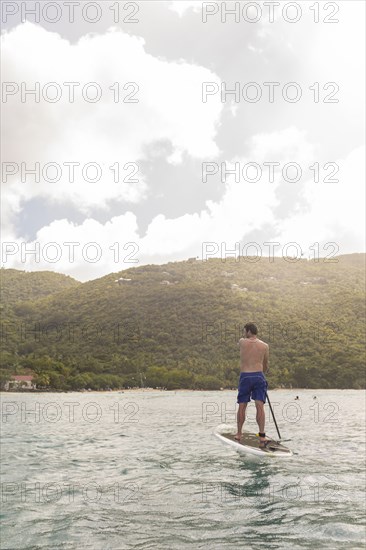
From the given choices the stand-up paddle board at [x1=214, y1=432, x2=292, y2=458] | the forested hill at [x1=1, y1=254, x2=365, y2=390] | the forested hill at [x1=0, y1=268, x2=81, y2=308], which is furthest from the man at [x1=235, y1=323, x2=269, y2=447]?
the forested hill at [x1=0, y1=268, x2=81, y2=308]

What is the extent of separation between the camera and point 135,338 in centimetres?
14338

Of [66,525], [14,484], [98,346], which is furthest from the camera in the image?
[98,346]

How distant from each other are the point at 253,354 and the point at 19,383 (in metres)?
102

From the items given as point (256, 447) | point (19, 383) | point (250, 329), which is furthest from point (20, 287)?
point (250, 329)

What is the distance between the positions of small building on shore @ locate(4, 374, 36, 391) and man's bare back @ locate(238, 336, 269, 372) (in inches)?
4013

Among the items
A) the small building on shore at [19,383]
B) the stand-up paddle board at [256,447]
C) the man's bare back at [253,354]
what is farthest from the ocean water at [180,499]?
the small building on shore at [19,383]

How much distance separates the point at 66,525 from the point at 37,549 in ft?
3.83

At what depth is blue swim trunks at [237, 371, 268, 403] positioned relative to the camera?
13.5 m

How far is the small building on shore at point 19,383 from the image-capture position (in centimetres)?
10688

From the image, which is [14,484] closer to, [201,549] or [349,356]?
[201,549]

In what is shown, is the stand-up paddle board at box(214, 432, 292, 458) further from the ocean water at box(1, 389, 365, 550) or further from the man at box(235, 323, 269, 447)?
the man at box(235, 323, 269, 447)

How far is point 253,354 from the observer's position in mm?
13445

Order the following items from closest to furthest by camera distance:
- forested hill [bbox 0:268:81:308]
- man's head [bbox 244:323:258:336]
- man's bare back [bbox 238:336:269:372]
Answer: man's head [bbox 244:323:258:336]
man's bare back [bbox 238:336:269:372]
forested hill [bbox 0:268:81:308]

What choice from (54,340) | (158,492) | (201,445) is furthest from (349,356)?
(158,492)
